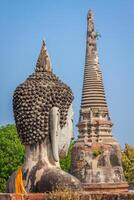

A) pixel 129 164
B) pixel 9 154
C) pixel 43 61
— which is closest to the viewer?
pixel 43 61

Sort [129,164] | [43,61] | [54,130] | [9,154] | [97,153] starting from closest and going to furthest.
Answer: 1. [54,130]
2. [43,61]
3. [97,153]
4. [9,154]
5. [129,164]

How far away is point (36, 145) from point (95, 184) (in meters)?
31.4

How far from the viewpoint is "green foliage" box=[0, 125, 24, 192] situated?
4347 centimetres

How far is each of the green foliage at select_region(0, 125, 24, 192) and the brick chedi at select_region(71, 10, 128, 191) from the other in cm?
448

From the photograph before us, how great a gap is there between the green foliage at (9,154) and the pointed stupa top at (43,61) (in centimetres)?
3238

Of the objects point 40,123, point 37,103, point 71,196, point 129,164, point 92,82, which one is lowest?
point 71,196

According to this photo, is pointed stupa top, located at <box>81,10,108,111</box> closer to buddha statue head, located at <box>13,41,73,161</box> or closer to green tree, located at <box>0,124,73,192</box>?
green tree, located at <box>0,124,73,192</box>

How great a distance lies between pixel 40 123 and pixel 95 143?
33.5 metres

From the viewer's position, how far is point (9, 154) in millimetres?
44375

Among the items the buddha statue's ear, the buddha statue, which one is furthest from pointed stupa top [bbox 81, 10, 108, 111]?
the buddha statue's ear

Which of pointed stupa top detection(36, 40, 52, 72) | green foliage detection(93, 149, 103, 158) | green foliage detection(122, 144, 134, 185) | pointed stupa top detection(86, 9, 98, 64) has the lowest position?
pointed stupa top detection(36, 40, 52, 72)

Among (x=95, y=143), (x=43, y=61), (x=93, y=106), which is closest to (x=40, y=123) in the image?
(x=43, y=61)

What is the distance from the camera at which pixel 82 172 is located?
42.8 metres

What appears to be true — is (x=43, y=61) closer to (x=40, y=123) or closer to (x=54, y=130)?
(x=40, y=123)
